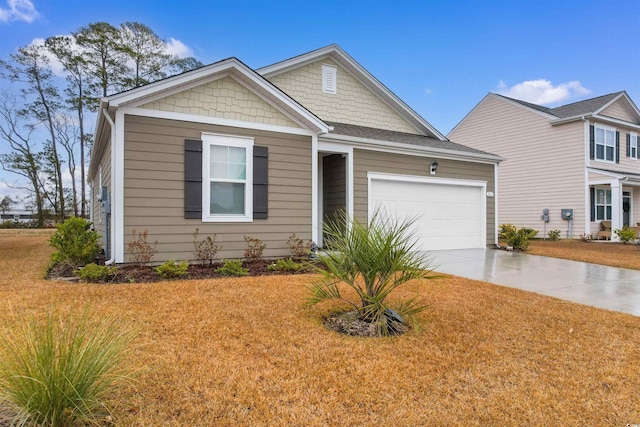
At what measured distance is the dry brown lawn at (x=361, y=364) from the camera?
2424 mm

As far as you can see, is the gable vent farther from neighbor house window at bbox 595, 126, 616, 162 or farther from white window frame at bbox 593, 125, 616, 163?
neighbor house window at bbox 595, 126, 616, 162

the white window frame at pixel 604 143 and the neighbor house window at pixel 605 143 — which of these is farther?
the neighbor house window at pixel 605 143

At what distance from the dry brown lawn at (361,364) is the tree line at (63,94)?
24.9m

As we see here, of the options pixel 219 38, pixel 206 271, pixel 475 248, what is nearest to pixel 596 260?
pixel 475 248

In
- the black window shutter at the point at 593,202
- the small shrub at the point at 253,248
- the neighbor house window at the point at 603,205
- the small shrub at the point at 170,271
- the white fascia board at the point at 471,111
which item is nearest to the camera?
the small shrub at the point at 170,271

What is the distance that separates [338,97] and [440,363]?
34.0ft

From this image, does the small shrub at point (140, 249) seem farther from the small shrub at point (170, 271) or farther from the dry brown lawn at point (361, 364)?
the dry brown lawn at point (361, 364)

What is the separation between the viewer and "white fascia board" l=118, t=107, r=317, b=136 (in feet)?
23.1

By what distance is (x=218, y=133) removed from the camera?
303 inches

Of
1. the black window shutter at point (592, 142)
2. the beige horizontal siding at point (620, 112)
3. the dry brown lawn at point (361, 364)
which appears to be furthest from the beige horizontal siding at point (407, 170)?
the beige horizontal siding at point (620, 112)

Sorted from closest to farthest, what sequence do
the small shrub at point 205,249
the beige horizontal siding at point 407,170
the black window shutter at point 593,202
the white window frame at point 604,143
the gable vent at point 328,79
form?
1. the small shrub at point 205,249
2. the beige horizontal siding at point 407,170
3. the gable vent at point 328,79
4. the black window shutter at point 593,202
5. the white window frame at point 604,143

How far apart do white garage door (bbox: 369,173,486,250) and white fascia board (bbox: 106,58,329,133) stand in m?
2.85

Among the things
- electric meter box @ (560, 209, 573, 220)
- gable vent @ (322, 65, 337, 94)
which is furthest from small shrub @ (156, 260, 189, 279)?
electric meter box @ (560, 209, 573, 220)

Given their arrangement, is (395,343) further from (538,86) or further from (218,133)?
(538,86)
